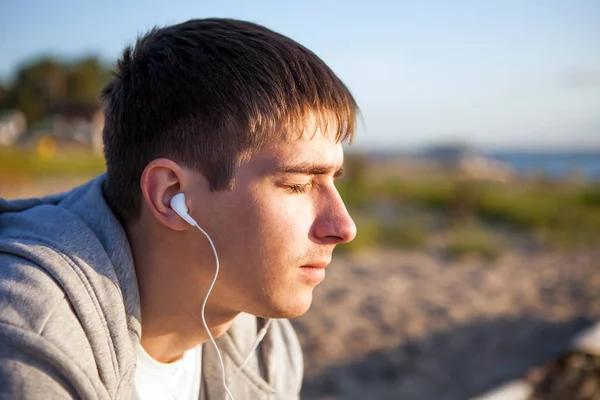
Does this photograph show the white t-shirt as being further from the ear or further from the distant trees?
the distant trees

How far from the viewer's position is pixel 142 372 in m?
1.80

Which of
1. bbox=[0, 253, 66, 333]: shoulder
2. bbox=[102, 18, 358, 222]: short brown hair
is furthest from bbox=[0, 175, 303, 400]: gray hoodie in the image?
bbox=[102, 18, 358, 222]: short brown hair

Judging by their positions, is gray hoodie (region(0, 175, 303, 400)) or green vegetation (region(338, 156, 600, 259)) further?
green vegetation (region(338, 156, 600, 259))

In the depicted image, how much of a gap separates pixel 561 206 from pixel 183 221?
11418 mm

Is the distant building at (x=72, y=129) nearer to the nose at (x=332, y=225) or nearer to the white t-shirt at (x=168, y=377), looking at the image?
the white t-shirt at (x=168, y=377)

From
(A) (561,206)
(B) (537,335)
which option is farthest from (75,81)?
(B) (537,335)

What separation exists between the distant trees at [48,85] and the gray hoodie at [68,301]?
5102 cm

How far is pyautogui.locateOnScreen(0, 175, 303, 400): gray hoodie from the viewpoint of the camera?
1.28 m

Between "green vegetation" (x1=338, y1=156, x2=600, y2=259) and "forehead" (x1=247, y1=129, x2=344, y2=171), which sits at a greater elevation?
"forehead" (x1=247, y1=129, x2=344, y2=171)

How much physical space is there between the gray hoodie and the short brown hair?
217mm

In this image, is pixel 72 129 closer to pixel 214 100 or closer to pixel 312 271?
pixel 214 100

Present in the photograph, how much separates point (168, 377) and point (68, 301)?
0.60 m

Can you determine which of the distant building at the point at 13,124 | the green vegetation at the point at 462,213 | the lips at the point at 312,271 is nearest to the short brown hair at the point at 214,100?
the lips at the point at 312,271

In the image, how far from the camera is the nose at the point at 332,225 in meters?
1.72
